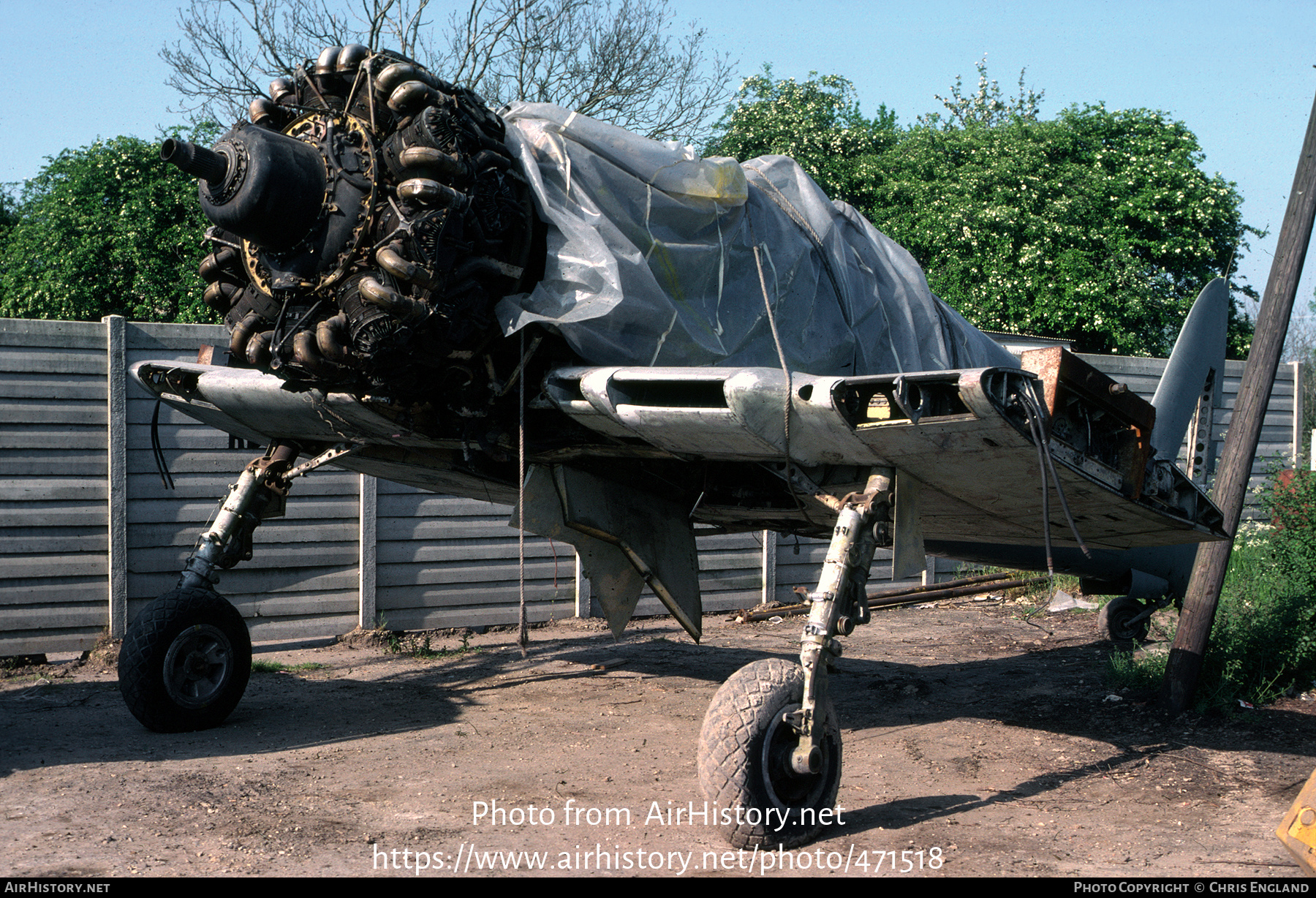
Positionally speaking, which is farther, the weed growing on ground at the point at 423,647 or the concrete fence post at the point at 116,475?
the weed growing on ground at the point at 423,647

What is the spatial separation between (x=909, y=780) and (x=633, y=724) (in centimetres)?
185

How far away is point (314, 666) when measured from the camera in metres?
8.03

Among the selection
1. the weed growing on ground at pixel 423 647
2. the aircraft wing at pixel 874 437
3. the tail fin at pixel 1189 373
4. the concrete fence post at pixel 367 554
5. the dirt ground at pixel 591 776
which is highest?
the tail fin at pixel 1189 373

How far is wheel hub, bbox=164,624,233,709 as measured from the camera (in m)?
→ 5.71

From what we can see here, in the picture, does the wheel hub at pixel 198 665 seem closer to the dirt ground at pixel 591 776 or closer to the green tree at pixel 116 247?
the dirt ground at pixel 591 776

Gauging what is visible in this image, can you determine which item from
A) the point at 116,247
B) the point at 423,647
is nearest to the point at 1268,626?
the point at 423,647

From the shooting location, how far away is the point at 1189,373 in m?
7.15

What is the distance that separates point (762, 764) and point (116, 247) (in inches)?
774

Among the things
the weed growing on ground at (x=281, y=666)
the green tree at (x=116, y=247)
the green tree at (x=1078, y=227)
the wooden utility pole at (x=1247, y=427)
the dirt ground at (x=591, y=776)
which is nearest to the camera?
the dirt ground at (x=591, y=776)

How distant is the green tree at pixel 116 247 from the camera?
1934 cm

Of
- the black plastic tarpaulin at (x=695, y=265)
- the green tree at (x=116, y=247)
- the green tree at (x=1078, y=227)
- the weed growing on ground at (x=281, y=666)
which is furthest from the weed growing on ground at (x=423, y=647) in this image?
the green tree at (x=1078, y=227)

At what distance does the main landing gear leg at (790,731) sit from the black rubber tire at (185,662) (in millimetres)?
3268
